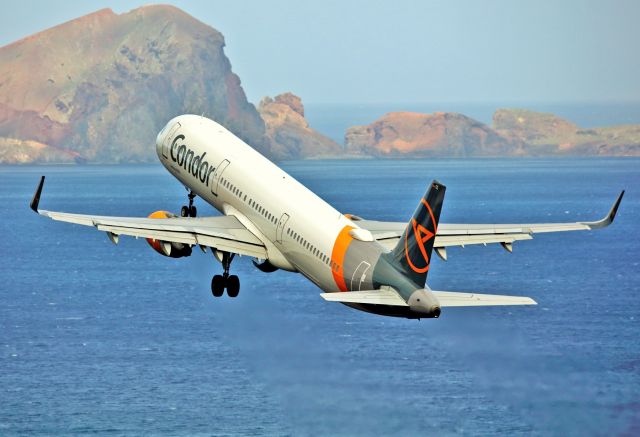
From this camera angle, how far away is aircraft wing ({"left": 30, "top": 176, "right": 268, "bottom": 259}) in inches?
3290

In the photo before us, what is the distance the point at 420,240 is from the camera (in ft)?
242

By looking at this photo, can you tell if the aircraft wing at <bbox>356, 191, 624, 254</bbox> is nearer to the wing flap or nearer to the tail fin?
the wing flap

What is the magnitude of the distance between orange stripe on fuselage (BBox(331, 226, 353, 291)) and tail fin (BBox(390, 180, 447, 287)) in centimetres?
373

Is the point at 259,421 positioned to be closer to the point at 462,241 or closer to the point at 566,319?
the point at 566,319

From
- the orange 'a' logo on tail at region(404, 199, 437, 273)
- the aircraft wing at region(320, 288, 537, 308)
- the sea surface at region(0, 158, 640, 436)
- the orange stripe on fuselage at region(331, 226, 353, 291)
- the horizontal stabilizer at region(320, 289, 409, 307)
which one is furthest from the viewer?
the sea surface at region(0, 158, 640, 436)

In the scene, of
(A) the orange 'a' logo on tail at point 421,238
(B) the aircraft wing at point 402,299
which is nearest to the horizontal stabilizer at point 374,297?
(B) the aircraft wing at point 402,299

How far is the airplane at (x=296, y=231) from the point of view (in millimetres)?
73688

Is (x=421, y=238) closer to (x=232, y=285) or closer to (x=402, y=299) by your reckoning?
(x=402, y=299)

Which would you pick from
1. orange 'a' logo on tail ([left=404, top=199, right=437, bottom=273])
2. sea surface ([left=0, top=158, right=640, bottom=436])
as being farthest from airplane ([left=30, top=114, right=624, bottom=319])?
sea surface ([left=0, top=158, right=640, bottom=436])

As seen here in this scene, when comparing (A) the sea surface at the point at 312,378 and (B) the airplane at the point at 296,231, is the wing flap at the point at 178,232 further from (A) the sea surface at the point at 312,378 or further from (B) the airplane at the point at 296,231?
(A) the sea surface at the point at 312,378

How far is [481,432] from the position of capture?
147 meters

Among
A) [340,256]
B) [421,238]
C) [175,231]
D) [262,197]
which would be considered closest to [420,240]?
[421,238]

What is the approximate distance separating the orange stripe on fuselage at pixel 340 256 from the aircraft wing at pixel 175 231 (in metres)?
7.46

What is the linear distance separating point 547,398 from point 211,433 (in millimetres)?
40688
